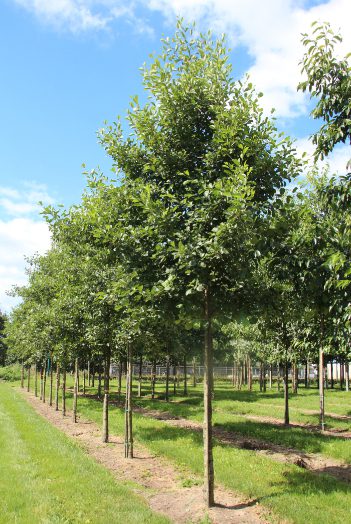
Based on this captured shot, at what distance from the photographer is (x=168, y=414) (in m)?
25.0

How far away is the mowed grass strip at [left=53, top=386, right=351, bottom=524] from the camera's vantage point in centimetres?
773

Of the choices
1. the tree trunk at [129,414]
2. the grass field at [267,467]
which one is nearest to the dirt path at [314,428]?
the grass field at [267,467]

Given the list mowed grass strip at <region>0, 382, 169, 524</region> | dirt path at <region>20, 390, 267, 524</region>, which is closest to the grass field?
dirt path at <region>20, 390, 267, 524</region>

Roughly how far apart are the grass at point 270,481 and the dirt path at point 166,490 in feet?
1.09

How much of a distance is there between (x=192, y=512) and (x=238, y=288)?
435 cm

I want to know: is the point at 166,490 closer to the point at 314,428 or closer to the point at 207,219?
the point at 207,219

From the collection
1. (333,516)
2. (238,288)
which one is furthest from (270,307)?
(333,516)

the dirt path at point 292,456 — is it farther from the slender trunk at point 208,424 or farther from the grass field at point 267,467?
the slender trunk at point 208,424

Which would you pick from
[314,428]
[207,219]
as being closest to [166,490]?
[207,219]

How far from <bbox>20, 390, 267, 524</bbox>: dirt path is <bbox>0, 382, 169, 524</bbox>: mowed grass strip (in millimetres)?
550

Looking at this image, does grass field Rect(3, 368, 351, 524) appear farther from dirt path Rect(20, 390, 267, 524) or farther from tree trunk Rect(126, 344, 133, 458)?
tree trunk Rect(126, 344, 133, 458)

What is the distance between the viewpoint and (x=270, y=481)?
9.67m

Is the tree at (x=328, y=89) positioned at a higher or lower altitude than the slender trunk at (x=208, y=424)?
higher

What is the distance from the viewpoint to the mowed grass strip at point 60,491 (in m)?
7.50
